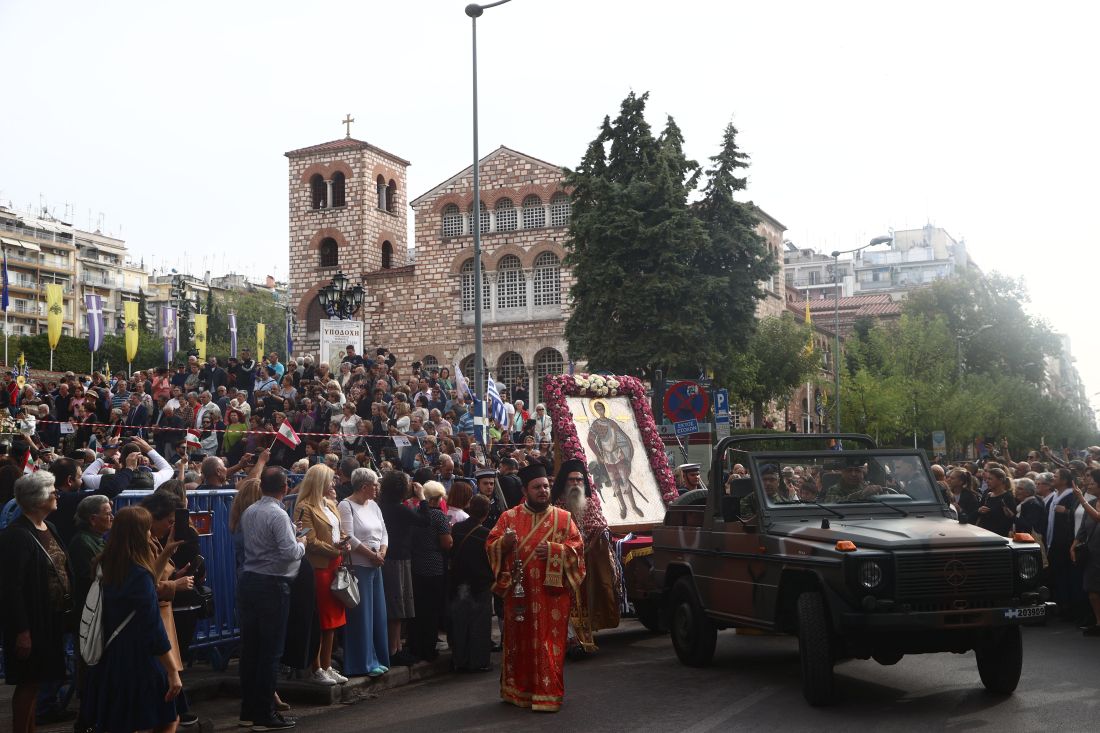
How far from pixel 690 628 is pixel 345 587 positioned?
3.14 metres

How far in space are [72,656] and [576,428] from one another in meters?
6.77

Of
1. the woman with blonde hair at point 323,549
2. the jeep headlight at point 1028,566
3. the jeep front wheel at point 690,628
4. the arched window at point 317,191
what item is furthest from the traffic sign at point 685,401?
the arched window at point 317,191

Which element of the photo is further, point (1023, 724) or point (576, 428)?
point (576, 428)

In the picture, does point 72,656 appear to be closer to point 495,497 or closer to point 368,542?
point 368,542

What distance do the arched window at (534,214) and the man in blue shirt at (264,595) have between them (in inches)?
1898

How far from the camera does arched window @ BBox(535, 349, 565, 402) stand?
55.8 m

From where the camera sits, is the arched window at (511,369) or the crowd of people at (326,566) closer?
the crowd of people at (326,566)

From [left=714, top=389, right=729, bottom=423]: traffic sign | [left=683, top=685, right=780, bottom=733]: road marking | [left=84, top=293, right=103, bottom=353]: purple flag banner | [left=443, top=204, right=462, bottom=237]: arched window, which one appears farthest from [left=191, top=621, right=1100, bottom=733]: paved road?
[left=443, top=204, right=462, bottom=237]: arched window

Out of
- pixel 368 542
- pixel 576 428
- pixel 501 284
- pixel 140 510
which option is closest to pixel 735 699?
pixel 368 542

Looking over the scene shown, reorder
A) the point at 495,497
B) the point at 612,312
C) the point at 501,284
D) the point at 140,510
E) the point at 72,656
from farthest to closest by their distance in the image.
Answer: the point at 501,284 → the point at 612,312 → the point at 495,497 → the point at 72,656 → the point at 140,510

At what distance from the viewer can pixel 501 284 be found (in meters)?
57.4

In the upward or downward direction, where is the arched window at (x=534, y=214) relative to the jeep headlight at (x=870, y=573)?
upward

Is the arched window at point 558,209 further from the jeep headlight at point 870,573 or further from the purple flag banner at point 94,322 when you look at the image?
the jeep headlight at point 870,573

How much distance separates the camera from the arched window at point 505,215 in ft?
187
